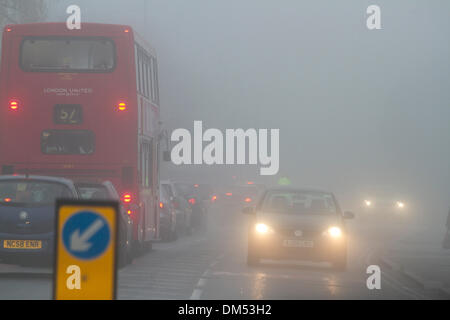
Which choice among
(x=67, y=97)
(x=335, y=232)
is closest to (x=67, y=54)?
(x=67, y=97)

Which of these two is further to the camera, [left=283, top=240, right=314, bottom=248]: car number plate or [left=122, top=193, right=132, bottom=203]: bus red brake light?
[left=122, top=193, right=132, bottom=203]: bus red brake light

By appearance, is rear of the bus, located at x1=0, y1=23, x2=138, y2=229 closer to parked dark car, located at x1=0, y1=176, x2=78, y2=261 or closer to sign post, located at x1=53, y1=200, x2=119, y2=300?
parked dark car, located at x1=0, y1=176, x2=78, y2=261

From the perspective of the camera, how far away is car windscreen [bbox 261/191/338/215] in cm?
2128

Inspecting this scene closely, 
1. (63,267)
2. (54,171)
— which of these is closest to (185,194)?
(54,171)

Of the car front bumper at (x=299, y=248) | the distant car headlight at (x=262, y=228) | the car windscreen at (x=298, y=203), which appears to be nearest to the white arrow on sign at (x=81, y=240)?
the car front bumper at (x=299, y=248)

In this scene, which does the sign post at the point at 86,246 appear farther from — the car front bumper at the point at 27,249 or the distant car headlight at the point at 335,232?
the distant car headlight at the point at 335,232

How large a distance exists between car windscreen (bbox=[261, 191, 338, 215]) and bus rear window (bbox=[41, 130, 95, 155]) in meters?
3.72

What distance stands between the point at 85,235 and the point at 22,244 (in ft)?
35.2

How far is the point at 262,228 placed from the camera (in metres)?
20.2

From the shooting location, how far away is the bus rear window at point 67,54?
1981cm

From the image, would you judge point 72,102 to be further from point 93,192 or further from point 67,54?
point 93,192

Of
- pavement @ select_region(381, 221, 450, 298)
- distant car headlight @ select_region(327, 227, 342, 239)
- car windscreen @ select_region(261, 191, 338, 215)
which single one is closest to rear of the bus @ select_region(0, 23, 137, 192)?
car windscreen @ select_region(261, 191, 338, 215)

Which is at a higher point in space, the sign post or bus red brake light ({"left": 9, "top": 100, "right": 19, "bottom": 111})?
bus red brake light ({"left": 9, "top": 100, "right": 19, "bottom": 111})

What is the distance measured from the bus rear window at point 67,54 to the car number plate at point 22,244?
15.0 feet
